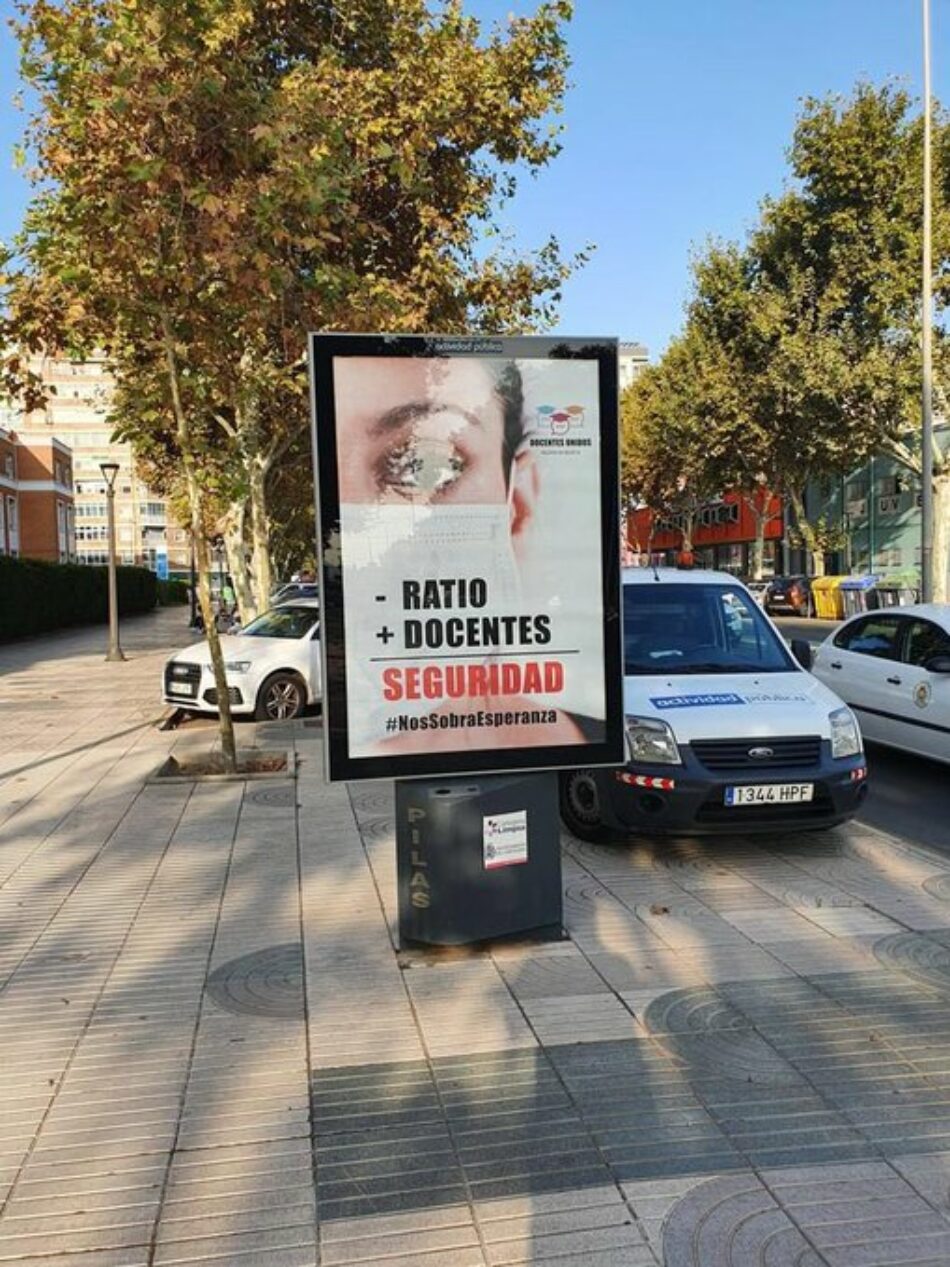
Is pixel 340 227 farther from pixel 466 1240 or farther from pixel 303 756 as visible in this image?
pixel 466 1240

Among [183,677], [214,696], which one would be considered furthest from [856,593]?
[183,677]

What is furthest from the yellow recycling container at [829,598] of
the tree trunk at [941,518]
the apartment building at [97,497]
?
the apartment building at [97,497]

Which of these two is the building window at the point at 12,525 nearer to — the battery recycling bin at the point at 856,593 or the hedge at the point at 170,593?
the hedge at the point at 170,593

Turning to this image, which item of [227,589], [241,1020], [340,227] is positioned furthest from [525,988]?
[227,589]

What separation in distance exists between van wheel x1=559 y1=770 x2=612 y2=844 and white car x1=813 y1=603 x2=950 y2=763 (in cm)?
347

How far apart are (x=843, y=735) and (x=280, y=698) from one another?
26.1 ft

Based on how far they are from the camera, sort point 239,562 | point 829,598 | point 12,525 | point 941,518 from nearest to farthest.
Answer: point 239,562 → point 941,518 → point 829,598 → point 12,525

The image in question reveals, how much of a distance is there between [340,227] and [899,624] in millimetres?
8247

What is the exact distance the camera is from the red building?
183 ft

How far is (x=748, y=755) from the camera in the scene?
5914 millimetres

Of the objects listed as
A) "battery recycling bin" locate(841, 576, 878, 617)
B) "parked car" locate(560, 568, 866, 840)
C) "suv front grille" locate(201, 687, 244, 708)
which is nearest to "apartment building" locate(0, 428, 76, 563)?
"battery recycling bin" locate(841, 576, 878, 617)

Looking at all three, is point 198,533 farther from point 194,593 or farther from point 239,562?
point 194,593

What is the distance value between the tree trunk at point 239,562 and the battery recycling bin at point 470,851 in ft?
47.7

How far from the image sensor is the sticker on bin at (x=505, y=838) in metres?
4.45
